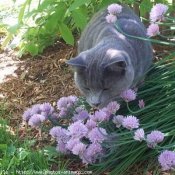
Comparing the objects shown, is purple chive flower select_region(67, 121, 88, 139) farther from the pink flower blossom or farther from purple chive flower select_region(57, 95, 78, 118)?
purple chive flower select_region(57, 95, 78, 118)

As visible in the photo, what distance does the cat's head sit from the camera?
5.95 feet

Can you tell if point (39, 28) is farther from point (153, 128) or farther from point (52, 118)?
point (153, 128)

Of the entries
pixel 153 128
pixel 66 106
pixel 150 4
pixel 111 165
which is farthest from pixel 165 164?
pixel 150 4

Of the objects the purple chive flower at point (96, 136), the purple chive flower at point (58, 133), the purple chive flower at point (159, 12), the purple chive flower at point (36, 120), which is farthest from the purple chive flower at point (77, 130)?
the purple chive flower at point (159, 12)

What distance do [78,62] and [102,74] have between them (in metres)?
0.15

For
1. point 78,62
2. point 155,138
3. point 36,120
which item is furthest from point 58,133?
point 155,138

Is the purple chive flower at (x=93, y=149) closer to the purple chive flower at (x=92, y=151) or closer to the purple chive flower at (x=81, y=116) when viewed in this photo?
the purple chive flower at (x=92, y=151)

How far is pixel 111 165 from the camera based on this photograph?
178cm

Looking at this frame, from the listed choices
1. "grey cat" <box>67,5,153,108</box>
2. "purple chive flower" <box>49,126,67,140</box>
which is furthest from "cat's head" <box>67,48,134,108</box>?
"purple chive flower" <box>49,126,67,140</box>

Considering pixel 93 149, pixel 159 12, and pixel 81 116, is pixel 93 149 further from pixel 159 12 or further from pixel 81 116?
pixel 159 12

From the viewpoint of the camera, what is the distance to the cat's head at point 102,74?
1.81 meters

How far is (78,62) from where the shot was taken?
1802mm

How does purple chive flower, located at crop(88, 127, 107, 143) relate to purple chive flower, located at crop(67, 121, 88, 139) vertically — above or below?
below

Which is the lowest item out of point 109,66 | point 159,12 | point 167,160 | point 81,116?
point 81,116
